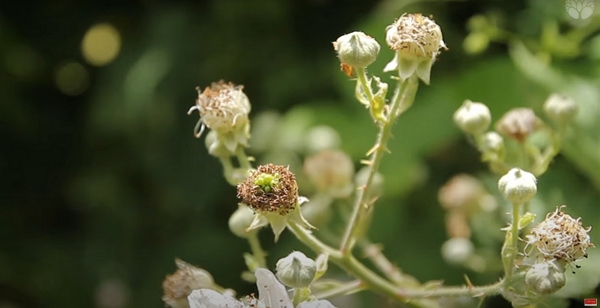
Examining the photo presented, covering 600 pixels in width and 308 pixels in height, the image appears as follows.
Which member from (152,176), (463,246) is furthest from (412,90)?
(152,176)

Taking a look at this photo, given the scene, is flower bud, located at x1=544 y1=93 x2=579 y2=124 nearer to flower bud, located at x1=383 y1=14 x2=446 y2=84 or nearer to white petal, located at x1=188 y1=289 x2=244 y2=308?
flower bud, located at x1=383 y1=14 x2=446 y2=84

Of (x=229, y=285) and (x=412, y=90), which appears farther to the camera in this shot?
(x=229, y=285)

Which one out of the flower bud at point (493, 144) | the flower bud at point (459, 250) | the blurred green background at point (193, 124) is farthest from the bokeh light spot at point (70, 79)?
the flower bud at point (493, 144)

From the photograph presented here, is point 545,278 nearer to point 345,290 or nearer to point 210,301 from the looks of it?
point 345,290

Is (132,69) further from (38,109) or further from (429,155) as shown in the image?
(429,155)

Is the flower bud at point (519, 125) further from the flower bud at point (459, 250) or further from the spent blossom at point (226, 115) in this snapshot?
the spent blossom at point (226, 115)
